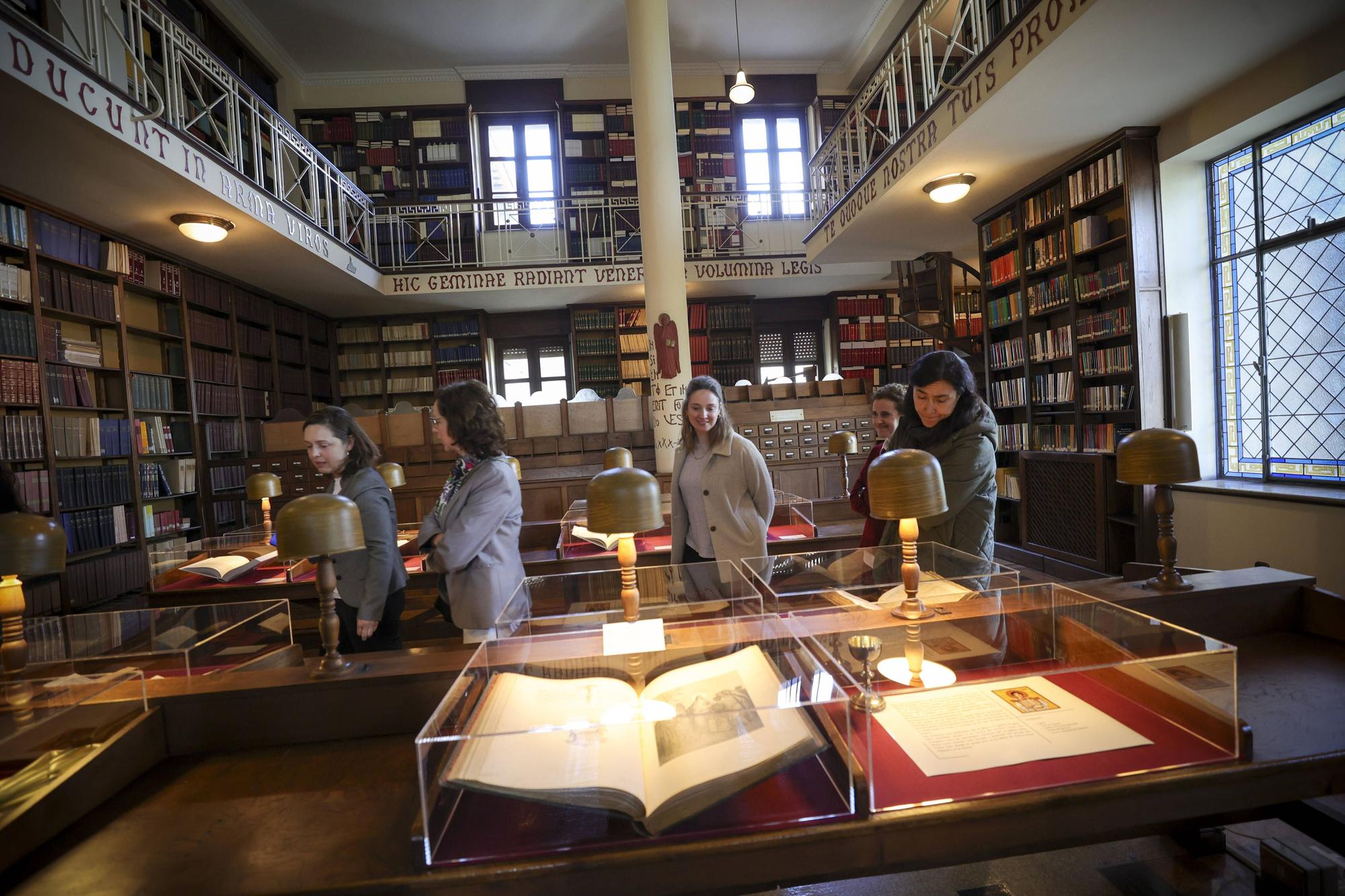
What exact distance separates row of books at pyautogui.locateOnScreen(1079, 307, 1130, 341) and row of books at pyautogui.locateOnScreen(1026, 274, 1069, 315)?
0.24m

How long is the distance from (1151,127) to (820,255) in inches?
145

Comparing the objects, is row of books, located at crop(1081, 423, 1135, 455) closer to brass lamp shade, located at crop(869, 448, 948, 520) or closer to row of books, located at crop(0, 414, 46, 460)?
brass lamp shade, located at crop(869, 448, 948, 520)

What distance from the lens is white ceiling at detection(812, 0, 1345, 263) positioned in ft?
10.5

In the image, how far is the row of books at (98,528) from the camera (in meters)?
4.99

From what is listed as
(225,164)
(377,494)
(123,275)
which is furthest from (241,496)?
(377,494)

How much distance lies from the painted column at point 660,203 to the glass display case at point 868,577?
170 inches

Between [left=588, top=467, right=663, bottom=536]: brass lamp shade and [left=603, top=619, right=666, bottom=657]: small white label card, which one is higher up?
[left=588, top=467, right=663, bottom=536]: brass lamp shade

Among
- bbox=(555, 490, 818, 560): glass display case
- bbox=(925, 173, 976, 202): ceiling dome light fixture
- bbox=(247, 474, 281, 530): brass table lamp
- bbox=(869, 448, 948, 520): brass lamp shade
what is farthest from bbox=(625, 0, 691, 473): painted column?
bbox=(869, 448, 948, 520): brass lamp shade

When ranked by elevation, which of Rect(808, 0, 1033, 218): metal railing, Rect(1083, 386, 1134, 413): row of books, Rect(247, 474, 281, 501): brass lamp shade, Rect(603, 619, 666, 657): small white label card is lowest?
Rect(603, 619, 666, 657): small white label card

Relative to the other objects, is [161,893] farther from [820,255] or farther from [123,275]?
[820,255]

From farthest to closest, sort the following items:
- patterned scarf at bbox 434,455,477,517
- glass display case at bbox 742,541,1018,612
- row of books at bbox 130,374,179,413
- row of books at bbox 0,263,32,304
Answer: row of books at bbox 130,374,179,413 → row of books at bbox 0,263,32,304 → patterned scarf at bbox 434,455,477,517 → glass display case at bbox 742,541,1018,612

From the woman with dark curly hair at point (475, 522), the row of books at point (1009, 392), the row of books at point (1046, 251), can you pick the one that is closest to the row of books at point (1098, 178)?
the row of books at point (1046, 251)

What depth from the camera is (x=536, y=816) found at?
87 cm

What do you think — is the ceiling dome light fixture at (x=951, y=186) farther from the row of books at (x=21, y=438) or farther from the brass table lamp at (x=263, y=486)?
the row of books at (x=21, y=438)
